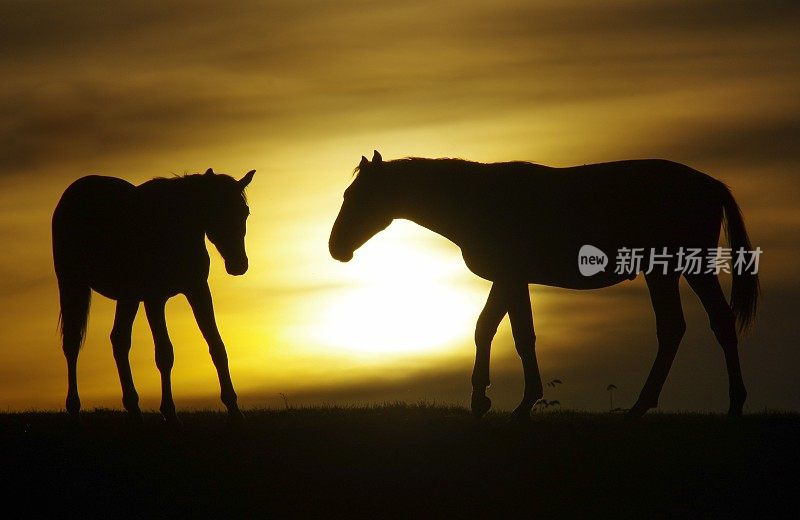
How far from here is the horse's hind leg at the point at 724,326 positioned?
16.5m

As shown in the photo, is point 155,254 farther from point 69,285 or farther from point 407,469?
point 407,469

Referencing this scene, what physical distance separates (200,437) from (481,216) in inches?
180

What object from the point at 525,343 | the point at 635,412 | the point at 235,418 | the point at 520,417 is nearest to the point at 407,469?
the point at 520,417

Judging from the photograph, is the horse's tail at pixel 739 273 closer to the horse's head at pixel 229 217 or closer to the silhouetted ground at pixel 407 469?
the silhouetted ground at pixel 407 469

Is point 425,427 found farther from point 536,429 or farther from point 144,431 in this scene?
point 144,431

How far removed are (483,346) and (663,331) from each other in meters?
2.45

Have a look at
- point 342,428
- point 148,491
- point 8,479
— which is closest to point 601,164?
point 342,428

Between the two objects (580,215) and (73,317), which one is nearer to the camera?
(580,215)

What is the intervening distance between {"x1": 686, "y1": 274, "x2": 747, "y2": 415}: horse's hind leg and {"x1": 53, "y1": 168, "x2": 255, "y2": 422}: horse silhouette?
6.15 metres

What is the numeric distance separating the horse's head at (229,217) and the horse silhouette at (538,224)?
1232 mm

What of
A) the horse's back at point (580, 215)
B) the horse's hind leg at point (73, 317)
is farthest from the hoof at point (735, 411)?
the horse's hind leg at point (73, 317)

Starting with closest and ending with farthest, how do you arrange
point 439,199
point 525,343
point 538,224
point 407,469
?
point 407,469, point 525,343, point 439,199, point 538,224

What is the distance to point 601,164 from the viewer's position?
668 inches

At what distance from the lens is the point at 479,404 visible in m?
16.1
